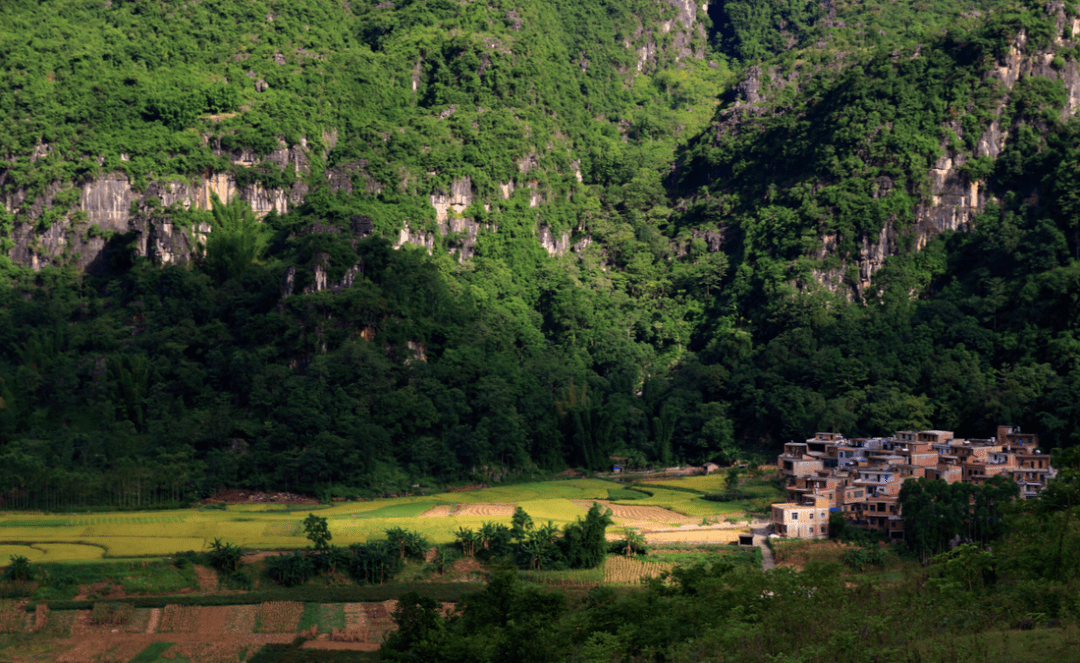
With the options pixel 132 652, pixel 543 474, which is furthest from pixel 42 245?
pixel 132 652

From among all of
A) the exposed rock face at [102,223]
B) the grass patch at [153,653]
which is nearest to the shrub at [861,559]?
the grass patch at [153,653]

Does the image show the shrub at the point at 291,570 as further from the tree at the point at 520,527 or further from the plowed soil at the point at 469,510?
the plowed soil at the point at 469,510

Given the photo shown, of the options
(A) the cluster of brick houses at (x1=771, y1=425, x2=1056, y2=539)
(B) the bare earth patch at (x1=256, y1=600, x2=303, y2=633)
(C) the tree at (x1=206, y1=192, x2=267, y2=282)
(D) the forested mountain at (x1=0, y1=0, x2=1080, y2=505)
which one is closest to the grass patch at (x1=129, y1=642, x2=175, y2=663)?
(B) the bare earth patch at (x1=256, y1=600, x2=303, y2=633)

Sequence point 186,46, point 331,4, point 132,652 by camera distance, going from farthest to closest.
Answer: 1. point 331,4
2. point 186,46
3. point 132,652

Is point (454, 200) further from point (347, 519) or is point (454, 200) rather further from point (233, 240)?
point (347, 519)

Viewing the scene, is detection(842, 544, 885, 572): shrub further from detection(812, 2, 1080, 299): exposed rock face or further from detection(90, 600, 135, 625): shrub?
detection(812, 2, 1080, 299): exposed rock face

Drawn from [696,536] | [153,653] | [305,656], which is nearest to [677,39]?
[696,536]

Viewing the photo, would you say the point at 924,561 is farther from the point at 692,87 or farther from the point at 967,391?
the point at 692,87
